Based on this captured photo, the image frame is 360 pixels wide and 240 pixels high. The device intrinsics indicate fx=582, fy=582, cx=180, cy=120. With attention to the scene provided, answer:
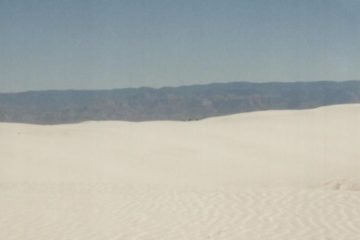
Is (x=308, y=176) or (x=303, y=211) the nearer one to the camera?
(x=303, y=211)

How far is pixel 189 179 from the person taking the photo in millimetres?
17156

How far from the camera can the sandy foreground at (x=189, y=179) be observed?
31.1 ft

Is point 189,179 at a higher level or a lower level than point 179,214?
higher

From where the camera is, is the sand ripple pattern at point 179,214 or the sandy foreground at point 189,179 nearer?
the sand ripple pattern at point 179,214

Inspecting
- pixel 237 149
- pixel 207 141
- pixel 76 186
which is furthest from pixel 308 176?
pixel 76 186

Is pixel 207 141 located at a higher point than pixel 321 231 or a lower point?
higher

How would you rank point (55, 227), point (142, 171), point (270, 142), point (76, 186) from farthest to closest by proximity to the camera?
point (270, 142), point (142, 171), point (76, 186), point (55, 227)

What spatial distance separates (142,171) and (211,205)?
23.0ft

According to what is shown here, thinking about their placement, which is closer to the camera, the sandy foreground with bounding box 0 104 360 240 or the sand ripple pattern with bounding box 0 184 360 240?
the sand ripple pattern with bounding box 0 184 360 240

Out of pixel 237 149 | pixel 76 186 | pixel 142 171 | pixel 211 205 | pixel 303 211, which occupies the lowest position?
pixel 303 211

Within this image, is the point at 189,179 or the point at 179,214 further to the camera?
the point at 189,179

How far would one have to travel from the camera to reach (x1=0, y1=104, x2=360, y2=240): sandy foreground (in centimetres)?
949

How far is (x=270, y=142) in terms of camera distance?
23875 millimetres

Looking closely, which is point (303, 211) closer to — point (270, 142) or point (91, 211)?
point (91, 211)
